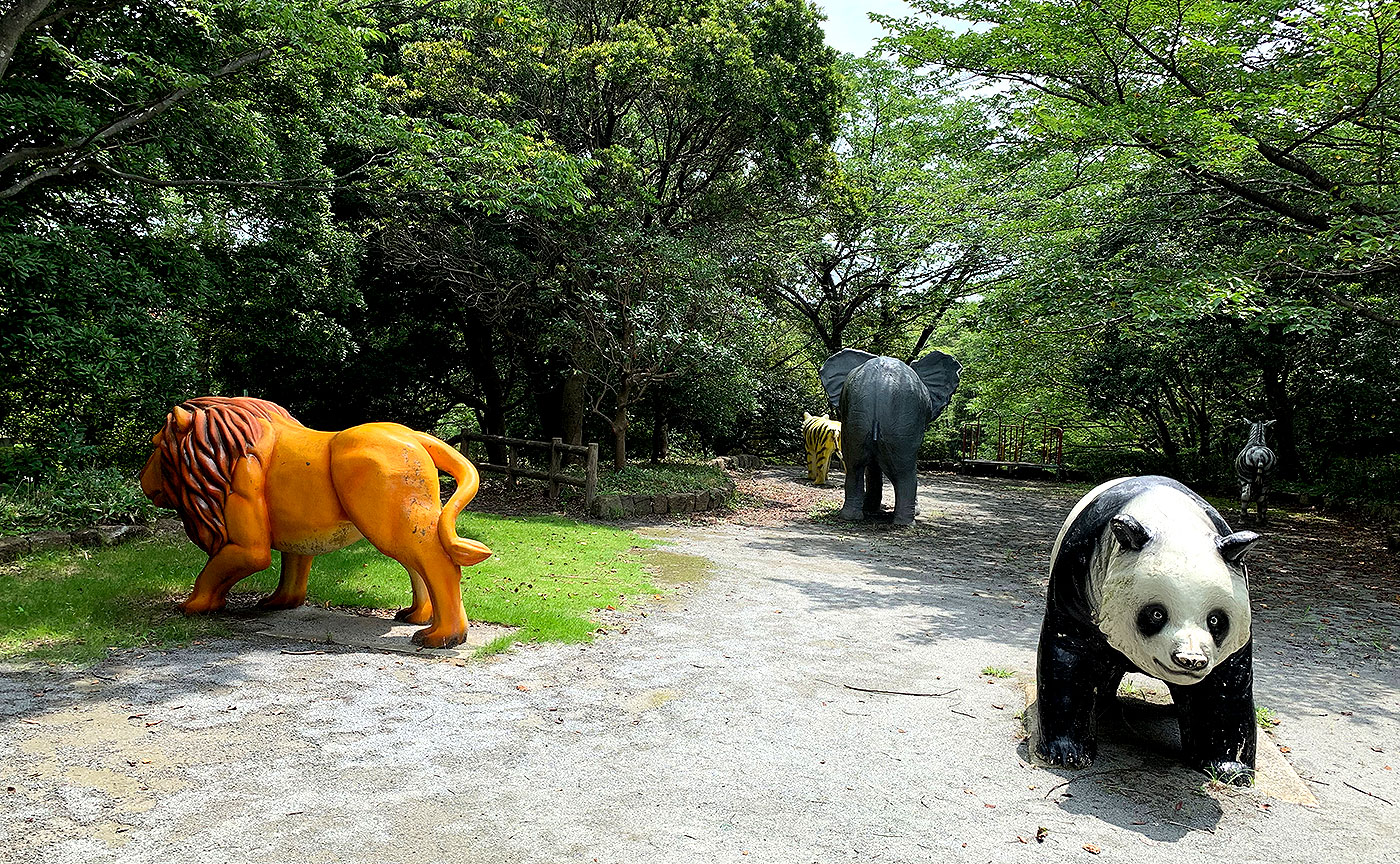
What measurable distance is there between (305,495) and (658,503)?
24.6 feet

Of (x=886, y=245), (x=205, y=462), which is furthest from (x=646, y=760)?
(x=886, y=245)

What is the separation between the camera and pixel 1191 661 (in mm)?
3115

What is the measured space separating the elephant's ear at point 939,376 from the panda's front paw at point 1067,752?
8712mm

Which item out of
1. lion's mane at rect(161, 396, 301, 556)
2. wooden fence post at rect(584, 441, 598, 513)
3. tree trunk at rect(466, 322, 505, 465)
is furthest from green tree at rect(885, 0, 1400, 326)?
tree trunk at rect(466, 322, 505, 465)

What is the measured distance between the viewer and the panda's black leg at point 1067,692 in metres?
3.72

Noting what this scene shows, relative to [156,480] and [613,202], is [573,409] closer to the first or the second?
[613,202]

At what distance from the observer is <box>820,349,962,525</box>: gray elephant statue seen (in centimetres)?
1156

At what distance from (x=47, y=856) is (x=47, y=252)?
666 centimetres

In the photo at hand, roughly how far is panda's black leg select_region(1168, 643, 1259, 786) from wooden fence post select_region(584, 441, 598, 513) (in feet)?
28.3

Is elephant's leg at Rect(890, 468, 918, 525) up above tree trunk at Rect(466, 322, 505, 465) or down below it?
below

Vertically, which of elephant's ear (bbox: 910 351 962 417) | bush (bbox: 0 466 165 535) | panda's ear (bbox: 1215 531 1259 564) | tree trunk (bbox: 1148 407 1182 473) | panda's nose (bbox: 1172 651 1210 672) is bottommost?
bush (bbox: 0 466 165 535)

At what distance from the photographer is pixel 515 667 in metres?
4.89

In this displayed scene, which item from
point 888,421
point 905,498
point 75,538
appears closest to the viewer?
point 75,538

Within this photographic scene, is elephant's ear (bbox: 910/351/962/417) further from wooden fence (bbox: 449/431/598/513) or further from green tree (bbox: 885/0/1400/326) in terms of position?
wooden fence (bbox: 449/431/598/513)
